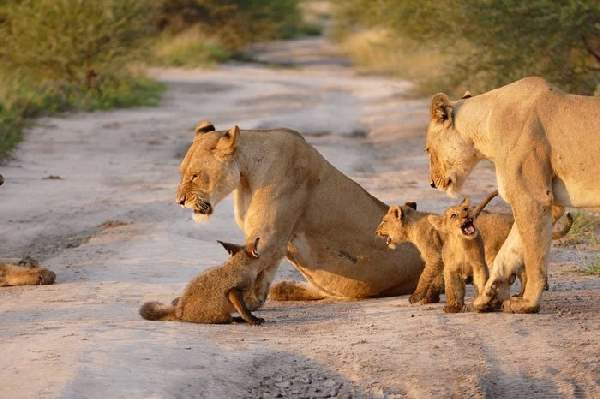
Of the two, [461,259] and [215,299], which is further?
[461,259]

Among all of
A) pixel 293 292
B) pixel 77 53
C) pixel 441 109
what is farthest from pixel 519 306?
pixel 77 53

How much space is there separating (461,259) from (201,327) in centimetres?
164

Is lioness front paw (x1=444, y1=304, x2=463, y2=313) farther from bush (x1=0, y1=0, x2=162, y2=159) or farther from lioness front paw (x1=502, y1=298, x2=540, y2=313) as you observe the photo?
bush (x1=0, y1=0, x2=162, y2=159)

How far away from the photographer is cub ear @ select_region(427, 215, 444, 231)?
8.30 metres

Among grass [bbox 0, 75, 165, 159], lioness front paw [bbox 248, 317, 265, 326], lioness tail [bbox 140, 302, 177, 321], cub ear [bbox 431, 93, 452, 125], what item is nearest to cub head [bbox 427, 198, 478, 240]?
cub ear [bbox 431, 93, 452, 125]

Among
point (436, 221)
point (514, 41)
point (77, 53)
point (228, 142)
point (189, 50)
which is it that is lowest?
point (189, 50)

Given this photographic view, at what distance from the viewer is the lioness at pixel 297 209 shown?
8273 millimetres

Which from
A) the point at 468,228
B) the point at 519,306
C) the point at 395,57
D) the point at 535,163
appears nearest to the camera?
the point at 535,163

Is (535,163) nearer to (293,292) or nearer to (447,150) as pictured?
(447,150)

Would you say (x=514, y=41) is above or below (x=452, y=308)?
above

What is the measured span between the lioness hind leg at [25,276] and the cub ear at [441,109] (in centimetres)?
318

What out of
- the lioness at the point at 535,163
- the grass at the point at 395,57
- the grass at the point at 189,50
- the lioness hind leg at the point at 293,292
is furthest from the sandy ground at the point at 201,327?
the grass at the point at 189,50

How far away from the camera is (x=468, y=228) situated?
25.9 ft

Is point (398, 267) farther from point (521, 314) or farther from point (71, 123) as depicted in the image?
point (71, 123)
